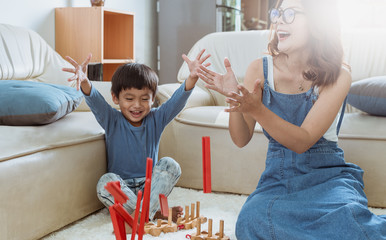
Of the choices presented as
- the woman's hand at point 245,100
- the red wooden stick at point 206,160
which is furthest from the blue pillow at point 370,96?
the red wooden stick at point 206,160

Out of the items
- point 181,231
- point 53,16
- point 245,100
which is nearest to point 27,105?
point 181,231

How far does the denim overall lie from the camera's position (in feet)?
3.49

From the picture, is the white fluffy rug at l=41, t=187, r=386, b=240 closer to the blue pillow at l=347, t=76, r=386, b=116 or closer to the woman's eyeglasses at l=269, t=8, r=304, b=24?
the blue pillow at l=347, t=76, r=386, b=116

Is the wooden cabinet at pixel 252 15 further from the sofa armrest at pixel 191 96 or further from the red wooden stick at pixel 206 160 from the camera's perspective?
the red wooden stick at pixel 206 160

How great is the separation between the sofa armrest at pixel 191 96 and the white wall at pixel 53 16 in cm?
35

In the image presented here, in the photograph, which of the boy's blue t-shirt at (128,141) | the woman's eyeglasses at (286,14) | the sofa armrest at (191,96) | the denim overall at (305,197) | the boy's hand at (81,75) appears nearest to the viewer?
the denim overall at (305,197)

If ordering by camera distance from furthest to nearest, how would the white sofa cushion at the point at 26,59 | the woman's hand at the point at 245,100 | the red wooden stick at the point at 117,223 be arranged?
the white sofa cushion at the point at 26,59 → the woman's hand at the point at 245,100 → the red wooden stick at the point at 117,223

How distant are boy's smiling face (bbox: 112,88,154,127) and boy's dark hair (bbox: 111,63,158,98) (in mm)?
15

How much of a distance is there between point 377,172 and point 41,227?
1186mm

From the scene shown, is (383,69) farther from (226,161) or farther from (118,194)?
(118,194)

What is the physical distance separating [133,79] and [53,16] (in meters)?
1.44

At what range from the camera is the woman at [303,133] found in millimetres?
1067

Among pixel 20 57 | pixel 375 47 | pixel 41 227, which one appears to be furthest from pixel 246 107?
pixel 375 47

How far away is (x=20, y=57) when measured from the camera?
77.5 inches
